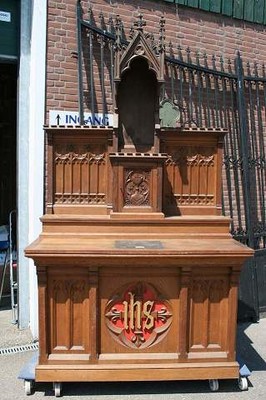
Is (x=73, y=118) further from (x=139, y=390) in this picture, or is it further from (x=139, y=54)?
(x=139, y=390)

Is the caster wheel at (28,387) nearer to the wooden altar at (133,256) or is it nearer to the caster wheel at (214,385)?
the wooden altar at (133,256)

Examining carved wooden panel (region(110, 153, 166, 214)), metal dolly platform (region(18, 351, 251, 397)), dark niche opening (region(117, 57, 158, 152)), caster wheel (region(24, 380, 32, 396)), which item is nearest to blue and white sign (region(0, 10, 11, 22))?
dark niche opening (region(117, 57, 158, 152))

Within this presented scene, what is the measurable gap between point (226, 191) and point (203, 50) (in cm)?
179

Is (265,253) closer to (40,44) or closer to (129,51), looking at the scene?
(129,51)

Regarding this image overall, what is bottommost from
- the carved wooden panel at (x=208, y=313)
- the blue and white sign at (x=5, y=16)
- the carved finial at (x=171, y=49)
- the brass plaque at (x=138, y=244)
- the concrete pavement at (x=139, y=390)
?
the concrete pavement at (x=139, y=390)

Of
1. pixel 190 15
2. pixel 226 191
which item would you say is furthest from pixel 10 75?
pixel 226 191

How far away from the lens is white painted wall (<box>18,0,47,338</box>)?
4215mm

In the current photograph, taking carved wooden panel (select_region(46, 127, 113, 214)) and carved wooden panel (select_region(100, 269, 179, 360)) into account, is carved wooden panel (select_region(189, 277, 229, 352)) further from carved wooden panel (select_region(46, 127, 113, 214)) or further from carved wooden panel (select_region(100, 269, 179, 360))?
carved wooden panel (select_region(46, 127, 113, 214))

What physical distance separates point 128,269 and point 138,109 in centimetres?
138

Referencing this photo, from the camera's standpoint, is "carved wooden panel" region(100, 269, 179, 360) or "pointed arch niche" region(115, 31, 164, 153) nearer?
"carved wooden panel" region(100, 269, 179, 360)

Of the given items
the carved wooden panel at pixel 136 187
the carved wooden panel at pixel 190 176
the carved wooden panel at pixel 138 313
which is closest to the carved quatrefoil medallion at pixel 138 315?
the carved wooden panel at pixel 138 313

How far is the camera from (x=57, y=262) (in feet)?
10.2

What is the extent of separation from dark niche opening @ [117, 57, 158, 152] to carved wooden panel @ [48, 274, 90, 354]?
1.22m

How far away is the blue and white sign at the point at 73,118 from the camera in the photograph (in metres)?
4.27
